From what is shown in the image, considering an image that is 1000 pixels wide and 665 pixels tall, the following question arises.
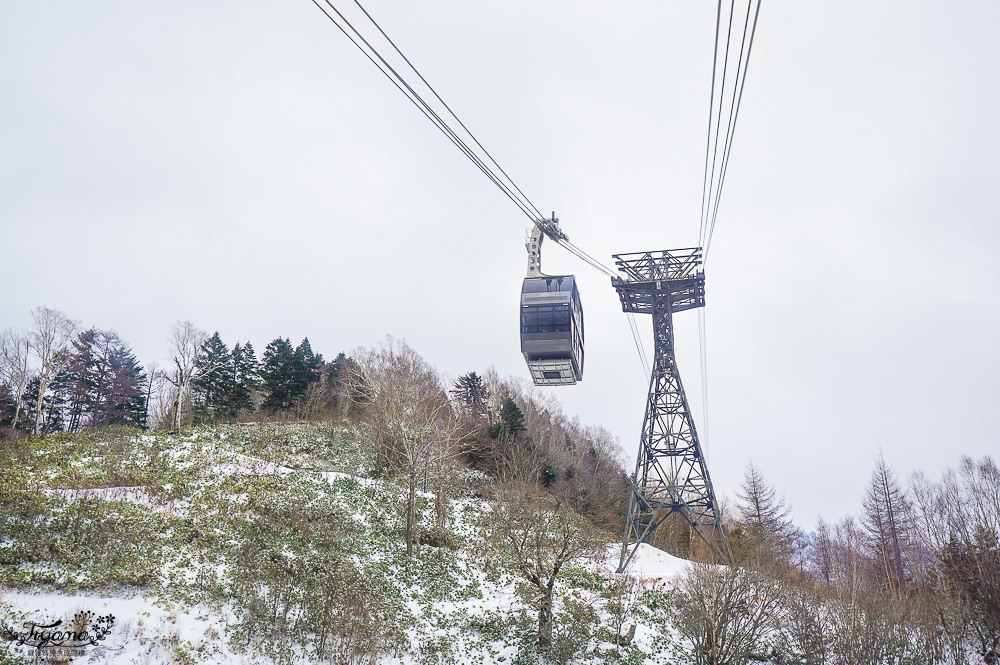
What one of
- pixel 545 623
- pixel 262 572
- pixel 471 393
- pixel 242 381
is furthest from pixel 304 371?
pixel 545 623

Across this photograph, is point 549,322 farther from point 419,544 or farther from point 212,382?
point 212,382

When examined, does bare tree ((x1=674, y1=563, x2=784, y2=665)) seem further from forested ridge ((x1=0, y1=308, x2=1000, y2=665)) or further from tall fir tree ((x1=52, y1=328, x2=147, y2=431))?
tall fir tree ((x1=52, y1=328, x2=147, y2=431))

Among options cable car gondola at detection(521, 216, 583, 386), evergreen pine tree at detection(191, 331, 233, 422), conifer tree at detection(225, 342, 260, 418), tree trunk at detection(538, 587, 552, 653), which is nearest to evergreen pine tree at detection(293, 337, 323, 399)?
conifer tree at detection(225, 342, 260, 418)

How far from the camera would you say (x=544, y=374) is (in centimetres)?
2473

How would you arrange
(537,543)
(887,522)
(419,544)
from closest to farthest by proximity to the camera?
(537,543)
(419,544)
(887,522)

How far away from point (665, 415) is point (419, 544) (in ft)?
49.9

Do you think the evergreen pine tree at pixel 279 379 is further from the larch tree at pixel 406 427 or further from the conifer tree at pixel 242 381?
the larch tree at pixel 406 427

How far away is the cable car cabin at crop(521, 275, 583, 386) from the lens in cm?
2292

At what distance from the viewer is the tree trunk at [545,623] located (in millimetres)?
21422

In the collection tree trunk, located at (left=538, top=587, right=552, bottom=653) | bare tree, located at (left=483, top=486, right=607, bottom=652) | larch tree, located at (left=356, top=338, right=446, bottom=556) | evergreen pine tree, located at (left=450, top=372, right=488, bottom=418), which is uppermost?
evergreen pine tree, located at (left=450, top=372, right=488, bottom=418)

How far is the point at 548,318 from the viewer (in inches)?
903

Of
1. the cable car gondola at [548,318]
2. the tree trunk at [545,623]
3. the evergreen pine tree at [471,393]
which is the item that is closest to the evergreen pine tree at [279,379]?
the evergreen pine tree at [471,393]

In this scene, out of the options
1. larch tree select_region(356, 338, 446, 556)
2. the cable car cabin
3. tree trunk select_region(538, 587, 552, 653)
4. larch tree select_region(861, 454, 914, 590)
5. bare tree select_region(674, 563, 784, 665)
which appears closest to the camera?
bare tree select_region(674, 563, 784, 665)

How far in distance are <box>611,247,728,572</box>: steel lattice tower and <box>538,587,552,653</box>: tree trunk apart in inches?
322
